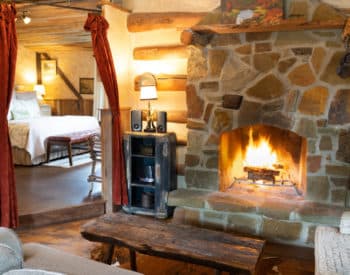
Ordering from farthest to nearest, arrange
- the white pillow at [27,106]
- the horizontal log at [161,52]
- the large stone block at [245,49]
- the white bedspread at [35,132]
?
the white pillow at [27,106] → the white bedspread at [35,132] → the horizontal log at [161,52] → the large stone block at [245,49]

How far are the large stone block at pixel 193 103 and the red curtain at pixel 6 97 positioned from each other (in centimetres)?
175

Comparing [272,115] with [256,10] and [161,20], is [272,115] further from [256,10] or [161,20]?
[161,20]

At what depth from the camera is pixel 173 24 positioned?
393 centimetres

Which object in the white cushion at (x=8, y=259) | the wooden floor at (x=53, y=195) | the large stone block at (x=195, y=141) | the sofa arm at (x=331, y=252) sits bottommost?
the wooden floor at (x=53, y=195)

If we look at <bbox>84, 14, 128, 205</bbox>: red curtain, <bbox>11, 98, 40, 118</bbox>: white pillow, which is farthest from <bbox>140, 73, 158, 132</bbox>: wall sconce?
<bbox>11, 98, 40, 118</bbox>: white pillow

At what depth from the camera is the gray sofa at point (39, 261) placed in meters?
1.43

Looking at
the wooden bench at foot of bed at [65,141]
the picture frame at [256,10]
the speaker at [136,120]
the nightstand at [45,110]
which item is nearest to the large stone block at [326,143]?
the picture frame at [256,10]

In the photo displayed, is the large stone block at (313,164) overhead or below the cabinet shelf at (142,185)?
overhead

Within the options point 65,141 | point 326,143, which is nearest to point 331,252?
point 326,143

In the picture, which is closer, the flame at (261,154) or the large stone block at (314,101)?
the large stone block at (314,101)

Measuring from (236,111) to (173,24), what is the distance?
1216mm

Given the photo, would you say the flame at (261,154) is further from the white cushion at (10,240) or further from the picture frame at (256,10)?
the white cushion at (10,240)

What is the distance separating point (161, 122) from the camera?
398 cm

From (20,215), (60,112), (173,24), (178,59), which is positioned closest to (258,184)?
(178,59)
